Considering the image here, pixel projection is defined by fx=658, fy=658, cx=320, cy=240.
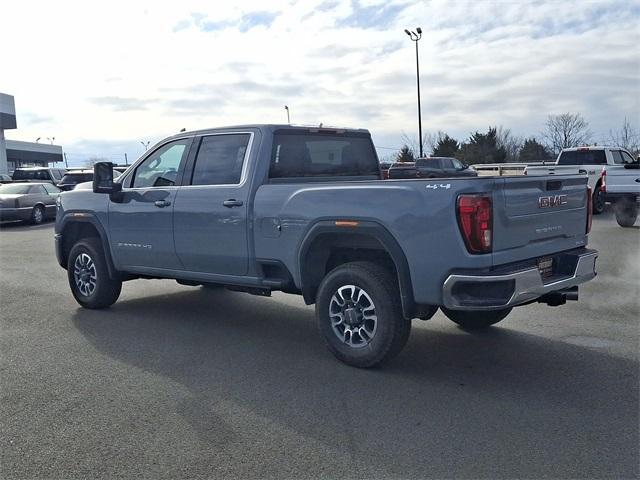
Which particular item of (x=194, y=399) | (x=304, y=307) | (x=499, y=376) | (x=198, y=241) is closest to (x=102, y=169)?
(x=198, y=241)

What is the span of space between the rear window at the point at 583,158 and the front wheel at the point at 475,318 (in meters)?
15.5

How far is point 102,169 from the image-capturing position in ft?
23.9

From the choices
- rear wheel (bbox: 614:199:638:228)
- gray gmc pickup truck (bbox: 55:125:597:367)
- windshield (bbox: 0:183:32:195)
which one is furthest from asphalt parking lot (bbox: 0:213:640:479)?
windshield (bbox: 0:183:32:195)

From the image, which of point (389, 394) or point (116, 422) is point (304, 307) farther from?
point (116, 422)

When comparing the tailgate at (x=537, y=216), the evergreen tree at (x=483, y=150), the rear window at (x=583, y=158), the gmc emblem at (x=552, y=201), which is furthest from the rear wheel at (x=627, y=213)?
the evergreen tree at (x=483, y=150)

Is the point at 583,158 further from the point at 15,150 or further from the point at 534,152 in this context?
the point at 15,150

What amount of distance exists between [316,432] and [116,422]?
1.35 meters

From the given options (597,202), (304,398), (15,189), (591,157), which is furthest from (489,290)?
(15,189)

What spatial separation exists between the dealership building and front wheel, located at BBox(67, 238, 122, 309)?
2383 inches

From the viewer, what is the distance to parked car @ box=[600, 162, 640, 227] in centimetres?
1625

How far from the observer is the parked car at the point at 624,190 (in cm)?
1625

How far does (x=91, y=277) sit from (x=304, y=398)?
408 cm

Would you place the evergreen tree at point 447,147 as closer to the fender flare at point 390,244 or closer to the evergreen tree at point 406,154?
the evergreen tree at point 406,154

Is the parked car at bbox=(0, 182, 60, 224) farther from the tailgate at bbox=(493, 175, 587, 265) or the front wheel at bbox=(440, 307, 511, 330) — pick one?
the tailgate at bbox=(493, 175, 587, 265)
